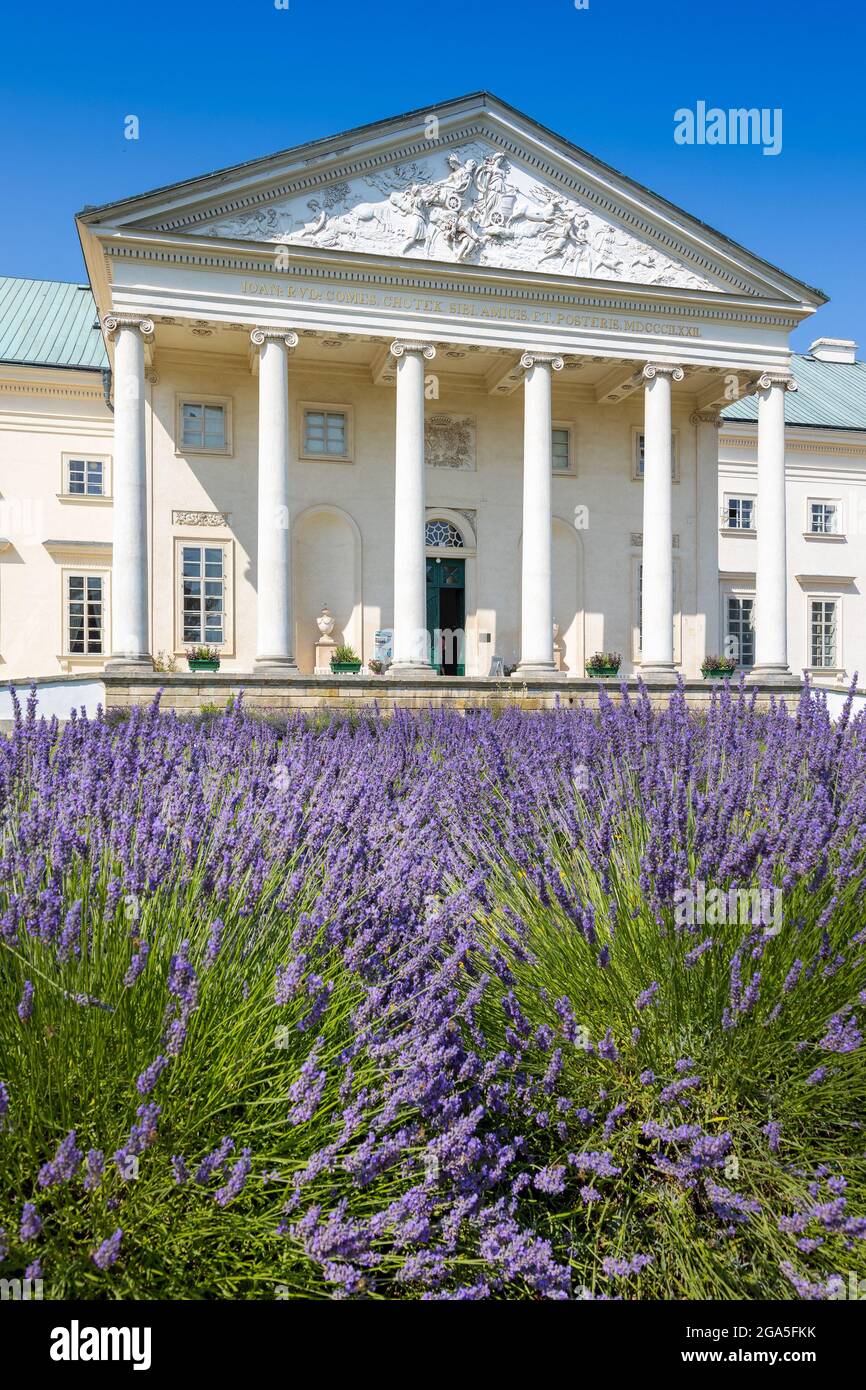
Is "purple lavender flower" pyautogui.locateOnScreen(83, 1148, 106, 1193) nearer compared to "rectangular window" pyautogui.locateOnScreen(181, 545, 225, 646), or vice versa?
"purple lavender flower" pyautogui.locateOnScreen(83, 1148, 106, 1193)

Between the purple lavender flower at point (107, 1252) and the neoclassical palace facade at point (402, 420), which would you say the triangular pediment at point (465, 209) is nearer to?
the neoclassical palace facade at point (402, 420)

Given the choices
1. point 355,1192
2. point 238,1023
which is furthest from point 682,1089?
point 238,1023

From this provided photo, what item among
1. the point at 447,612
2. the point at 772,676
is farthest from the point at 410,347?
the point at 772,676

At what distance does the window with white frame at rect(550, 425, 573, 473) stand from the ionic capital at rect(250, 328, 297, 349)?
7.94 metres

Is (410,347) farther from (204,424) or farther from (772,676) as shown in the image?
(772,676)

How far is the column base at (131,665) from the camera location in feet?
61.9

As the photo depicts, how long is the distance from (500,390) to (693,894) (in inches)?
901

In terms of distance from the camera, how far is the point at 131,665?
63.1 feet

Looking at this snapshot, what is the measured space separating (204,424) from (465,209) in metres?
7.69

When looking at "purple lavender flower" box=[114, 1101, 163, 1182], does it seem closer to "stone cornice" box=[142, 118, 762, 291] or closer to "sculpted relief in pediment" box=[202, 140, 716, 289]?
"stone cornice" box=[142, 118, 762, 291]

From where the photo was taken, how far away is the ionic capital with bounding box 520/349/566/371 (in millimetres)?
22156

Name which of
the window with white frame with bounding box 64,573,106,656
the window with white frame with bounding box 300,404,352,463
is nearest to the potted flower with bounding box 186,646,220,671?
the window with white frame with bounding box 300,404,352,463

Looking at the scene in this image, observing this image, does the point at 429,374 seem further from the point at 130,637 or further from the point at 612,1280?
the point at 612,1280

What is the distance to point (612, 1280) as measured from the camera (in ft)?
8.66
